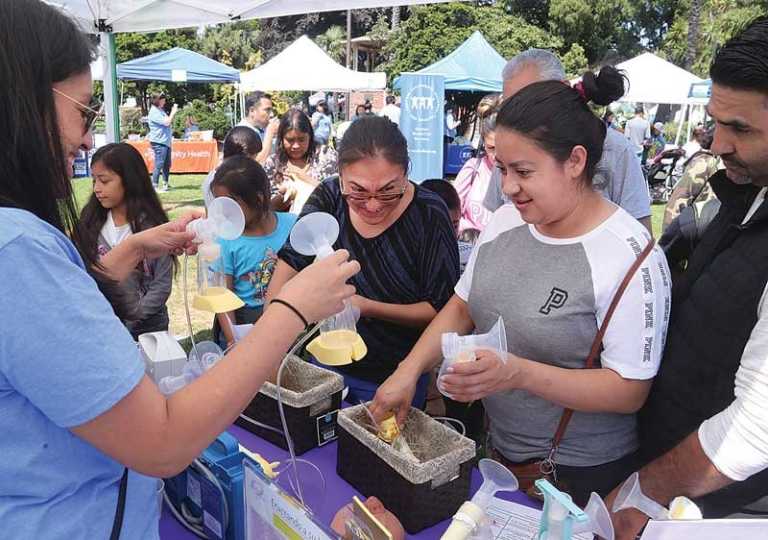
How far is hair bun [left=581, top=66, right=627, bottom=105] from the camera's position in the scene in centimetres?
183

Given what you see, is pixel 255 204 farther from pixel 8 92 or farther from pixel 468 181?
pixel 8 92

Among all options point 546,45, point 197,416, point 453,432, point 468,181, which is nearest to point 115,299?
point 197,416

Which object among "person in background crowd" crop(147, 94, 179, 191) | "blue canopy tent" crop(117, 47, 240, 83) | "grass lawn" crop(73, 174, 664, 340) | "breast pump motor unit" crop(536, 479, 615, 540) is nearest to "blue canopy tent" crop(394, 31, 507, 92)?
"grass lawn" crop(73, 174, 664, 340)

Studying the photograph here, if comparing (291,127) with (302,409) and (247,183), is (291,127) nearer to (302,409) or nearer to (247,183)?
(247,183)

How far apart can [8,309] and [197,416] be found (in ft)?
0.97

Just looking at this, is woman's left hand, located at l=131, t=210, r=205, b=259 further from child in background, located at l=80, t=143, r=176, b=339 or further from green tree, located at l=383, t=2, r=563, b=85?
green tree, located at l=383, t=2, r=563, b=85

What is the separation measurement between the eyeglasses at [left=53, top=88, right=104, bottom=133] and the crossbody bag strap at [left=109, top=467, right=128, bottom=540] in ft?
2.00

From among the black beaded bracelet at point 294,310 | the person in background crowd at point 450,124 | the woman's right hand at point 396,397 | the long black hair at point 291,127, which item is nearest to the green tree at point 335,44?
the person in background crowd at point 450,124

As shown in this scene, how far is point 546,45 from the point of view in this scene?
26.6 m

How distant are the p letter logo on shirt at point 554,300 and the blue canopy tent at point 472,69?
11194mm

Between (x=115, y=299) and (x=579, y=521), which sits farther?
(x=115, y=299)

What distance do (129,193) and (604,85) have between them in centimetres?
250

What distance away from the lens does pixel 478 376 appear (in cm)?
128

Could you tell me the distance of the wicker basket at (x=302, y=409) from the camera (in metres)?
1.66
